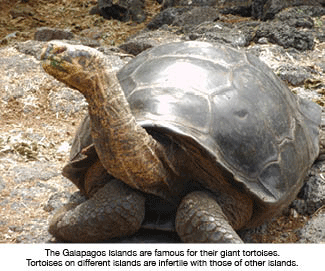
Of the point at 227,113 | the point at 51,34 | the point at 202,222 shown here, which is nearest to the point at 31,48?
the point at 51,34

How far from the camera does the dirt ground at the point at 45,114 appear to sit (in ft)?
10.1

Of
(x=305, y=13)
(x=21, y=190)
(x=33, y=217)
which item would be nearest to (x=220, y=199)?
(x=33, y=217)

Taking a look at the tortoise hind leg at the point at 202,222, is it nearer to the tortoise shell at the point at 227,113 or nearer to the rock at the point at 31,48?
the tortoise shell at the point at 227,113

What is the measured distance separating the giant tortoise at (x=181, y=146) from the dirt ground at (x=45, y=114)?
323 millimetres

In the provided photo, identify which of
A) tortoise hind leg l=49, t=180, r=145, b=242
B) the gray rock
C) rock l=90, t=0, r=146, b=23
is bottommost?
rock l=90, t=0, r=146, b=23

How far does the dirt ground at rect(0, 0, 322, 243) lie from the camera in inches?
121

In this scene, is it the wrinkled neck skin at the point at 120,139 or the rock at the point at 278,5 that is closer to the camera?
the wrinkled neck skin at the point at 120,139

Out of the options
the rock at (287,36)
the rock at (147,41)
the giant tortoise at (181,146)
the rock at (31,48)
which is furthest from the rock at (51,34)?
the giant tortoise at (181,146)

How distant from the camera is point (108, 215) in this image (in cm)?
248

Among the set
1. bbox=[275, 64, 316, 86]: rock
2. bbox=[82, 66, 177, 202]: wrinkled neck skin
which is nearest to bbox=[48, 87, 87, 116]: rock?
bbox=[275, 64, 316, 86]: rock

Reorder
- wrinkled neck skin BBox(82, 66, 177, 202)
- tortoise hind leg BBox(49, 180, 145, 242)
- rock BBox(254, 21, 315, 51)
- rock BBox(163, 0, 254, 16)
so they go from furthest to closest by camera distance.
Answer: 1. rock BBox(163, 0, 254, 16)
2. rock BBox(254, 21, 315, 51)
3. tortoise hind leg BBox(49, 180, 145, 242)
4. wrinkled neck skin BBox(82, 66, 177, 202)

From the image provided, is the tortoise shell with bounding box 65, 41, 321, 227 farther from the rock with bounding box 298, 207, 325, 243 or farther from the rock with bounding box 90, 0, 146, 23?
the rock with bounding box 90, 0, 146, 23

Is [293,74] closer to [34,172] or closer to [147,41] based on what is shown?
[147,41]

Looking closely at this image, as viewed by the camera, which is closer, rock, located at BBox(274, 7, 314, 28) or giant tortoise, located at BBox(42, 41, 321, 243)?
giant tortoise, located at BBox(42, 41, 321, 243)
